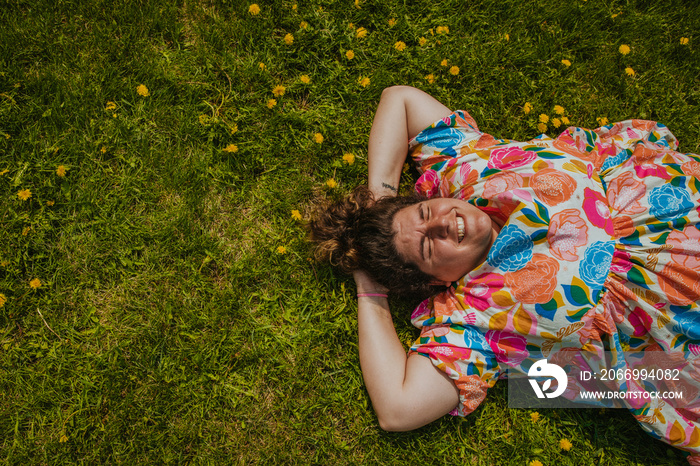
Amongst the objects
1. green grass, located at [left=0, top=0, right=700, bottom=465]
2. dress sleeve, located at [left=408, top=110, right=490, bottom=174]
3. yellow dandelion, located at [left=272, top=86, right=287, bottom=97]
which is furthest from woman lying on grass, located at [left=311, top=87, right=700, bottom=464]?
yellow dandelion, located at [left=272, top=86, right=287, bottom=97]

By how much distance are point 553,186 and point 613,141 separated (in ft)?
3.02

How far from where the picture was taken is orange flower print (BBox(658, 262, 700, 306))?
240 centimetres

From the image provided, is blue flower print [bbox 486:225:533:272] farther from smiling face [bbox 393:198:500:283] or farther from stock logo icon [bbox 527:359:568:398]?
stock logo icon [bbox 527:359:568:398]

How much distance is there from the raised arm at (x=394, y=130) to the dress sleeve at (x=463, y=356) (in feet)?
3.34

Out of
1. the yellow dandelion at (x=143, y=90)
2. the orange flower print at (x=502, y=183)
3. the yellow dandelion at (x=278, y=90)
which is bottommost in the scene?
the orange flower print at (x=502, y=183)

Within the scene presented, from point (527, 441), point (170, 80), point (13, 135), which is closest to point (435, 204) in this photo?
point (527, 441)

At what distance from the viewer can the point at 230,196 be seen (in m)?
3.10

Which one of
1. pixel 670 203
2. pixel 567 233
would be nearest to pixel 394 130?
pixel 567 233

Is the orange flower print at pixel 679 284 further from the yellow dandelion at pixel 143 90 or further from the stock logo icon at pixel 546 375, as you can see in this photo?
the yellow dandelion at pixel 143 90

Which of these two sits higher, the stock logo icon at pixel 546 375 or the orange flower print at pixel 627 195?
the orange flower print at pixel 627 195

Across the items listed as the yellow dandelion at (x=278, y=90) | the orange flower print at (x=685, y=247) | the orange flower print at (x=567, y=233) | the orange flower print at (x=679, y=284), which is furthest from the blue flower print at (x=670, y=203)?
the yellow dandelion at (x=278, y=90)

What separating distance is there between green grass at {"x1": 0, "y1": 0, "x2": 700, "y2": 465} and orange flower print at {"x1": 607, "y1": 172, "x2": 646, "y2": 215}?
0.85 m

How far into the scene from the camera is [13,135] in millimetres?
3049

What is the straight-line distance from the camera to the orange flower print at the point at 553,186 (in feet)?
8.04
